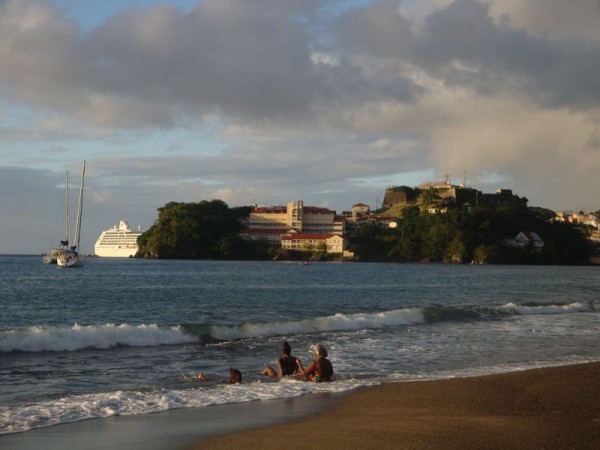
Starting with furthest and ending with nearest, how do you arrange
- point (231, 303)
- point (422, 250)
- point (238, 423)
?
point (422, 250) → point (231, 303) → point (238, 423)

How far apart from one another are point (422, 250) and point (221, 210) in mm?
59458

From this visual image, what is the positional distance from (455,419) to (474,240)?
164672 millimetres

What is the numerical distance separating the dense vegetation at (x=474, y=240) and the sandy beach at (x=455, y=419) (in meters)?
155

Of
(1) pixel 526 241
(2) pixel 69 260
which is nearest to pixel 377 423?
(2) pixel 69 260

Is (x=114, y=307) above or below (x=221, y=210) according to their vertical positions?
below

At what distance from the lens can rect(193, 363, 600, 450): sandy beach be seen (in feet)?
→ 28.7

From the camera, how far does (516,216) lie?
587ft

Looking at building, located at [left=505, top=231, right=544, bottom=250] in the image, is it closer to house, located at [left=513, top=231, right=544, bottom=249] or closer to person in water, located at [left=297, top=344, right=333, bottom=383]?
house, located at [left=513, top=231, right=544, bottom=249]

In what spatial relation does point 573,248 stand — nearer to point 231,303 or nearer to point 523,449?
Answer: point 231,303

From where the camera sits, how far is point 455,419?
33.9ft

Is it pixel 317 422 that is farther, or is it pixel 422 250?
pixel 422 250

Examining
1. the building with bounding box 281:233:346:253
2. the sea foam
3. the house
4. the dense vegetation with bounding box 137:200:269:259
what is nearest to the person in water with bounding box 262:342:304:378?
the sea foam

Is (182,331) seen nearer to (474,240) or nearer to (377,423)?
(377,423)

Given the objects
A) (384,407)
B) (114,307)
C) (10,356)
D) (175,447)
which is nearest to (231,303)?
(114,307)
